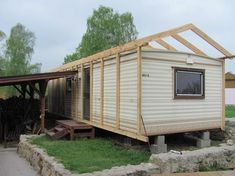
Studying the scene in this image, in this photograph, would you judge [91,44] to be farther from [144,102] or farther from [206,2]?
[144,102]

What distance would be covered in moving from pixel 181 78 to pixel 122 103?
1881 millimetres

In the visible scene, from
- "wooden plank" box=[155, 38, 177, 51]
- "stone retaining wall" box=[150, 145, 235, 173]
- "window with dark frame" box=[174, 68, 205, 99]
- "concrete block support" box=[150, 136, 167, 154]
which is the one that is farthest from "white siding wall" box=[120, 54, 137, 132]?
"stone retaining wall" box=[150, 145, 235, 173]

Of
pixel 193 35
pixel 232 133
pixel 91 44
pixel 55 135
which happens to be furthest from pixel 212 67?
pixel 91 44

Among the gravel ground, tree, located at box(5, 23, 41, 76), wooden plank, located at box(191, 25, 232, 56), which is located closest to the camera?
the gravel ground

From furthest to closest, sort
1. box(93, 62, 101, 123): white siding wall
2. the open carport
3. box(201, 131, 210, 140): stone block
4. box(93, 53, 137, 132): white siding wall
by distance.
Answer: the open carport → box(93, 62, 101, 123): white siding wall → box(201, 131, 210, 140): stone block → box(93, 53, 137, 132): white siding wall

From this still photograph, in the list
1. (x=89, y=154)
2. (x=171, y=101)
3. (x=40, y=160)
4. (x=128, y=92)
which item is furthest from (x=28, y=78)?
(x=171, y=101)

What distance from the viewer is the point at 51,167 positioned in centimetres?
787

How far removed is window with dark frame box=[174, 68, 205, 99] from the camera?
34.4 feet

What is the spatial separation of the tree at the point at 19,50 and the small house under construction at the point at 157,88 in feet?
Result: 114

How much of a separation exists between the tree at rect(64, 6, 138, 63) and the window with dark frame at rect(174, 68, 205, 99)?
92.5ft

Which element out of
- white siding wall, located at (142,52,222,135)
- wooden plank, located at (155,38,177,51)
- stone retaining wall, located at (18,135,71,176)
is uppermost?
wooden plank, located at (155,38,177,51)

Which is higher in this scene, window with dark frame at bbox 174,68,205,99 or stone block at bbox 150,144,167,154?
window with dark frame at bbox 174,68,205,99

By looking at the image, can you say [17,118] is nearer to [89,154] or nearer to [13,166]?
[13,166]

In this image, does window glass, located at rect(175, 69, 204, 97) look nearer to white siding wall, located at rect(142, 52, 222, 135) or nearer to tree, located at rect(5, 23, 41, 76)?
white siding wall, located at rect(142, 52, 222, 135)
